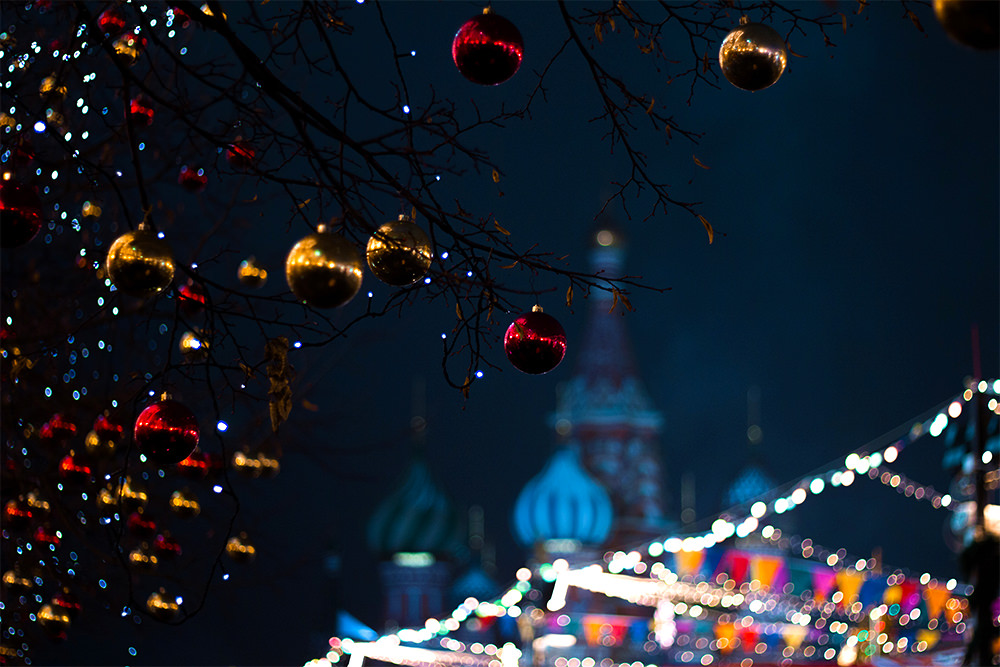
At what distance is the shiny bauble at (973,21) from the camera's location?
2.26 meters

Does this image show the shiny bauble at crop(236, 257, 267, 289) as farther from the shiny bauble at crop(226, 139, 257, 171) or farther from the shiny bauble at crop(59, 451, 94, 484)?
the shiny bauble at crop(226, 139, 257, 171)

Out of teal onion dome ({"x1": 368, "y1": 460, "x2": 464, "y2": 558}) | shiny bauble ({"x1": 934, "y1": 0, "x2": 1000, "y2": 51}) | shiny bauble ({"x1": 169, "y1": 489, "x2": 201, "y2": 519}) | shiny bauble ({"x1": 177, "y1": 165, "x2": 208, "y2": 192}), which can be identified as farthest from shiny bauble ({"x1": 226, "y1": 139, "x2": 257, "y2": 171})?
teal onion dome ({"x1": 368, "y1": 460, "x2": 464, "y2": 558})

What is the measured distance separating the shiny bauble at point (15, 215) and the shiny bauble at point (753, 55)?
75.9 inches

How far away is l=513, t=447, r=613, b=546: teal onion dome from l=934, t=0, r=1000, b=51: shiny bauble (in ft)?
164

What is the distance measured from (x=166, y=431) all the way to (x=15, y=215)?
72 cm

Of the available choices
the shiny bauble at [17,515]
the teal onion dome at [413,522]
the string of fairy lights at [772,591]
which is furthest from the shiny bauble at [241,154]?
the teal onion dome at [413,522]

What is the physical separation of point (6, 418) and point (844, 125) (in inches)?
1482

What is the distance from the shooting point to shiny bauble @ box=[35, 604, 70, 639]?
17.9 feet

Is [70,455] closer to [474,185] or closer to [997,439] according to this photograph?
[997,439]

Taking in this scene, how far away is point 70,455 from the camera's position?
527 centimetres

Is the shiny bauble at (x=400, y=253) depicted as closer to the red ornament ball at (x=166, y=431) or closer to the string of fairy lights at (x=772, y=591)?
the red ornament ball at (x=166, y=431)

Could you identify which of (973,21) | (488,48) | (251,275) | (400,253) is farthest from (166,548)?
(973,21)

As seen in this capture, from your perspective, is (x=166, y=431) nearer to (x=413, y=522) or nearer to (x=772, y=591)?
(x=772, y=591)

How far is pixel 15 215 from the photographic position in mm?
3590
